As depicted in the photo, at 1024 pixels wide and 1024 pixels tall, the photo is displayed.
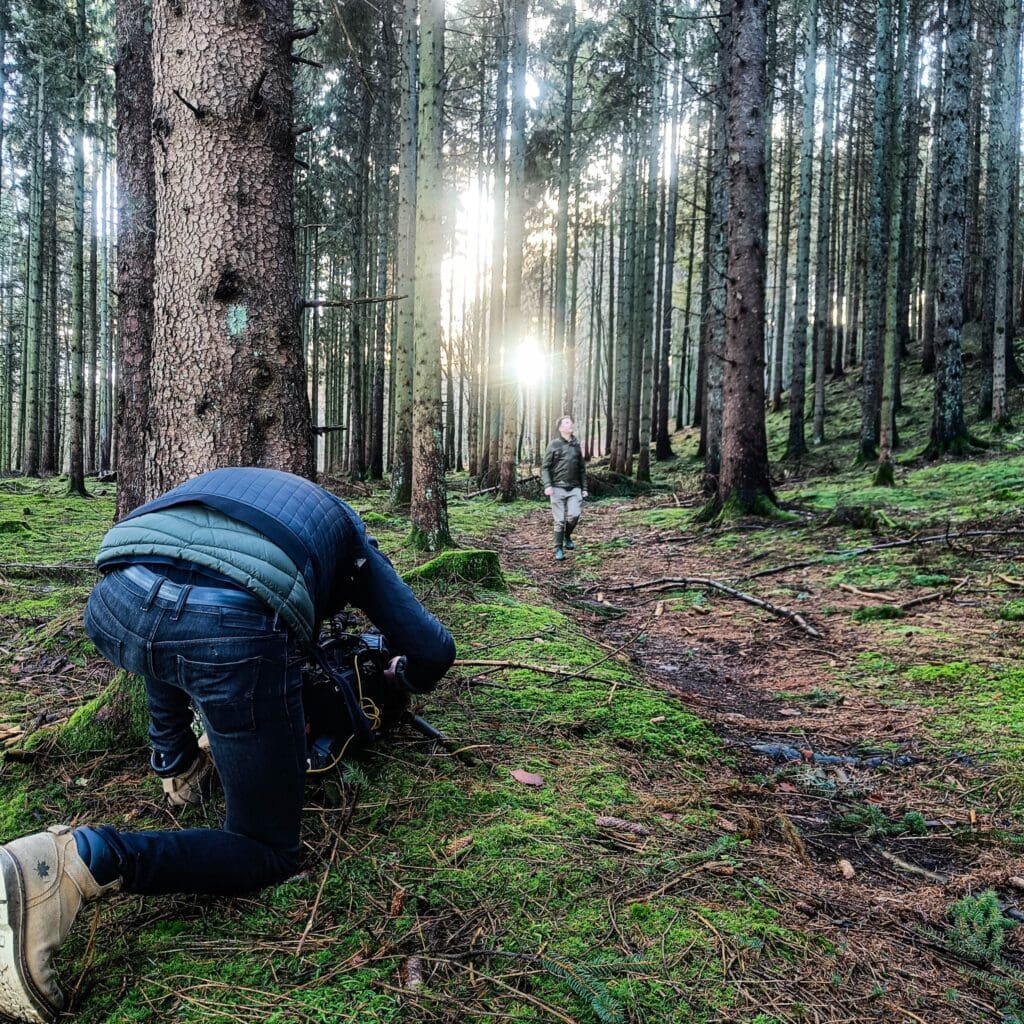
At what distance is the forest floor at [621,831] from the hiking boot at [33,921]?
112 mm

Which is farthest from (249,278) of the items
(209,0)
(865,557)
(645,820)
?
(865,557)

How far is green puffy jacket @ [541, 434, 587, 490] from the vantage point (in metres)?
9.55

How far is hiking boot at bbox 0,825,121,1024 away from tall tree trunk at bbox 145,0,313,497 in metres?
1.64

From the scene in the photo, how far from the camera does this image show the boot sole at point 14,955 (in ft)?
5.00

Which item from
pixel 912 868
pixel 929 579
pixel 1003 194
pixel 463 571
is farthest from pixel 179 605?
pixel 1003 194

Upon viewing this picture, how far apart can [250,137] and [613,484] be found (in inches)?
572

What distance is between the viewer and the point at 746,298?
916 centimetres

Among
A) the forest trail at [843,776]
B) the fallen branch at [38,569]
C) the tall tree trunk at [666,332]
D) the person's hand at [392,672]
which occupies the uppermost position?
the tall tree trunk at [666,332]

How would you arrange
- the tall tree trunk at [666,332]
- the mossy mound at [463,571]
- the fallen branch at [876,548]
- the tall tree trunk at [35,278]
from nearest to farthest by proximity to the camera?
the mossy mound at [463,571], the fallen branch at [876,548], the tall tree trunk at [35,278], the tall tree trunk at [666,332]

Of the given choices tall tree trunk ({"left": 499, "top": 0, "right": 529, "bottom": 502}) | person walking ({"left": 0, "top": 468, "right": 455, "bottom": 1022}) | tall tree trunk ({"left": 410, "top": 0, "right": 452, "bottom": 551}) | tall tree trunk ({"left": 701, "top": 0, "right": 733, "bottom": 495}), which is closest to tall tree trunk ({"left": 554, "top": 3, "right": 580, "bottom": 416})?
tall tree trunk ({"left": 499, "top": 0, "right": 529, "bottom": 502})

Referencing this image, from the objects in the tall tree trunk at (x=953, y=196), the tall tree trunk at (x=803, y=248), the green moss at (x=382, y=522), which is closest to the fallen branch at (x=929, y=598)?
the green moss at (x=382, y=522)

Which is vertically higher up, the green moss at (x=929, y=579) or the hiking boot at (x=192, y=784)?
the green moss at (x=929, y=579)

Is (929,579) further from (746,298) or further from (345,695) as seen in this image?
(345,695)

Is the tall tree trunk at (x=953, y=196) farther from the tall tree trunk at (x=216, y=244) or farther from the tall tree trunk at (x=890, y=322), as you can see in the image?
the tall tree trunk at (x=216, y=244)
